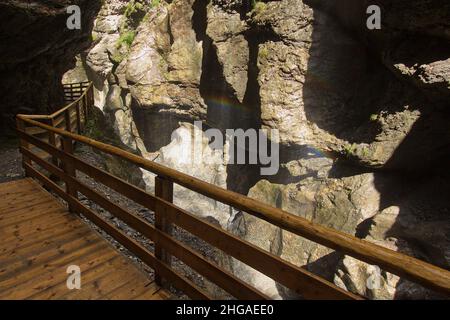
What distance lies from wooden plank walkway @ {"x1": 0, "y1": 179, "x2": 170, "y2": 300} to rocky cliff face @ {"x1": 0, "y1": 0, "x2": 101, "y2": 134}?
914 centimetres

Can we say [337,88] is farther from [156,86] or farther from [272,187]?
[156,86]

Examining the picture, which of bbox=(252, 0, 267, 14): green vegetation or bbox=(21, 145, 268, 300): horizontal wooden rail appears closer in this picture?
bbox=(21, 145, 268, 300): horizontal wooden rail

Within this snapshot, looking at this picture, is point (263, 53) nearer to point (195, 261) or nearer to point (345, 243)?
point (195, 261)

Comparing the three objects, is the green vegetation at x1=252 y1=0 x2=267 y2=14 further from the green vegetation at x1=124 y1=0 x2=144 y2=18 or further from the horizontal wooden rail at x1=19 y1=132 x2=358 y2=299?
the horizontal wooden rail at x1=19 y1=132 x2=358 y2=299

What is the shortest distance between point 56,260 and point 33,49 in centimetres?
1241

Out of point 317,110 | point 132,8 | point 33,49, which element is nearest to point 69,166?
point 33,49

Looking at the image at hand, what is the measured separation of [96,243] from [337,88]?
19.2 meters

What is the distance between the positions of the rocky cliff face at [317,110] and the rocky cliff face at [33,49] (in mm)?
11349

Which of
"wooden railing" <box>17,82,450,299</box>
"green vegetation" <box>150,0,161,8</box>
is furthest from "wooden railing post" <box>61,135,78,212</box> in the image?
"green vegetation" <box>150,0,161,8</box>

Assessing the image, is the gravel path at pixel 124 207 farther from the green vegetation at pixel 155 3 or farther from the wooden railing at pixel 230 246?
the green vegetation at pixel 155 3

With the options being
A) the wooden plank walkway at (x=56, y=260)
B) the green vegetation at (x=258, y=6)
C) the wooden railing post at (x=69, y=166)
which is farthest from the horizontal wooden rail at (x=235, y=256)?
the green vegetation at (x=258, y=6)

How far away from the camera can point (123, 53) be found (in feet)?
110

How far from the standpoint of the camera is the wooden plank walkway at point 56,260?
9.93 ft

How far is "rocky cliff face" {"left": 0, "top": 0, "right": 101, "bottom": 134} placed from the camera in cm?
1098
